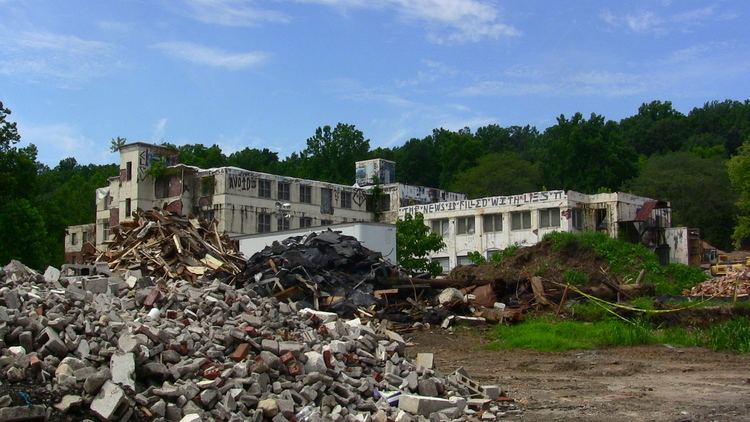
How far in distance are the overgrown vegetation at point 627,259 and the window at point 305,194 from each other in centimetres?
2452

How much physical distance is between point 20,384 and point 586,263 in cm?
3226

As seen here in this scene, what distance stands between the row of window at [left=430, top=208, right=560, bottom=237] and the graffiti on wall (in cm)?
69

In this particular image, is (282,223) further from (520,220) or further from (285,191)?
(520,220)

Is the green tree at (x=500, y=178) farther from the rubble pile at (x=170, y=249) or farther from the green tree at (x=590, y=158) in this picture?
the rubble pile at (x=170, y=249)

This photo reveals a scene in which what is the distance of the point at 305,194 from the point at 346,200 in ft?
13.7

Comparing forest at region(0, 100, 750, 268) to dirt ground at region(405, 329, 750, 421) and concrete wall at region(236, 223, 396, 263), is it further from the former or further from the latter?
dirt ground at region(405, 329, 750, 421)

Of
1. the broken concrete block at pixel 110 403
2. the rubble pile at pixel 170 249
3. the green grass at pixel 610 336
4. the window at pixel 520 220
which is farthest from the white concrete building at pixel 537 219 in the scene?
the broken concrete block at pixel 110 403

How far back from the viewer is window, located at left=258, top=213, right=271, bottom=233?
188ft

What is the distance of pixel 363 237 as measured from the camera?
30594 mm

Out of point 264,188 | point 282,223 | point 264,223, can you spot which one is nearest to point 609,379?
point 264,223

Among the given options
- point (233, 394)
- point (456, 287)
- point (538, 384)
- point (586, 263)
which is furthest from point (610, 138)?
point (233, 394)

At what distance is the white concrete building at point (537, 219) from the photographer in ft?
173

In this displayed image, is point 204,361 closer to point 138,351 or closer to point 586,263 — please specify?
point 138,351

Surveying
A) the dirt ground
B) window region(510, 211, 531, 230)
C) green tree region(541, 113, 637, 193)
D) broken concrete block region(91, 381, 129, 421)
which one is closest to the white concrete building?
window region(510, 211, 531, 230)
